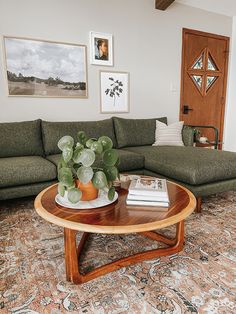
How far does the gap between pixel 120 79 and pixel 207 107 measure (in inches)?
67.3

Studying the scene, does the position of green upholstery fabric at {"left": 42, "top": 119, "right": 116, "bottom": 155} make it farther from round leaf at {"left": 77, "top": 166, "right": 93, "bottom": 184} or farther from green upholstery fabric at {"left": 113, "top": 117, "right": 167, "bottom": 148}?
round leaf at {"left": 77, "top": 166, "right": 93, "bottom": 184}

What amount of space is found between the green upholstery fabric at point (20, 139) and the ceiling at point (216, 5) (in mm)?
2827

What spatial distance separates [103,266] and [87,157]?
0.61 metres

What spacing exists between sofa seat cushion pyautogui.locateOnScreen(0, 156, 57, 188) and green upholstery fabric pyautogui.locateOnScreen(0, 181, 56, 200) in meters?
0.05

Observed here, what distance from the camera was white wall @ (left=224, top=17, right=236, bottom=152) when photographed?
4.12 metres

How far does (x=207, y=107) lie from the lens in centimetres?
411

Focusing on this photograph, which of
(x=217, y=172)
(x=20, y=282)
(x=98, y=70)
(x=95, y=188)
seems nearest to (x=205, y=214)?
(x=217, y=172)

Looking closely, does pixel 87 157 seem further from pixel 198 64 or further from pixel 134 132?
pixel 198 64

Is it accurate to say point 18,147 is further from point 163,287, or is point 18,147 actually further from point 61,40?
point 163,287

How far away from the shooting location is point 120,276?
1308mm

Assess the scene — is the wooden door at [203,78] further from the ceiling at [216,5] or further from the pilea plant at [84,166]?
the pilea plant at [84,166]

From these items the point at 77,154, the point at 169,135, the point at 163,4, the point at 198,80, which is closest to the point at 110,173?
the point at 77,154

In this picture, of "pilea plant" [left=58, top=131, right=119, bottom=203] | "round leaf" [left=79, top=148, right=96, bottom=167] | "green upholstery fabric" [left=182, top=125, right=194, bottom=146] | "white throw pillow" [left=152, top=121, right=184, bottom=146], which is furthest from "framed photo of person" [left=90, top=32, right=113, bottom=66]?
"round leaf" [left=79, top=148, right=96, bottom=167]

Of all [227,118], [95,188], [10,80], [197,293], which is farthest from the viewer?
[227,118]
